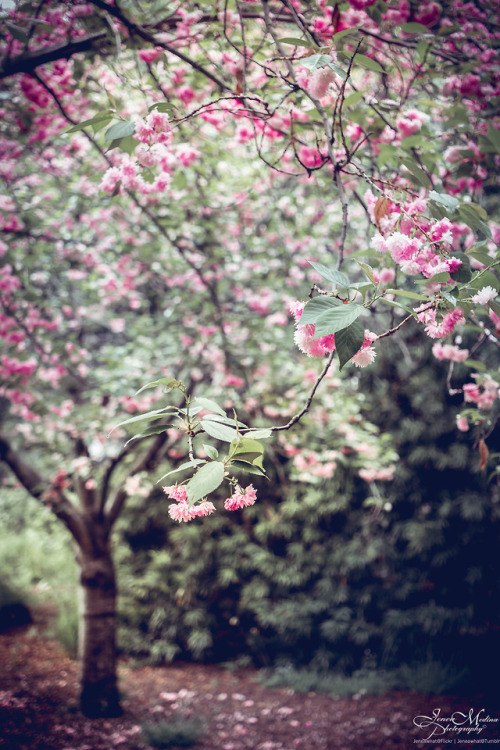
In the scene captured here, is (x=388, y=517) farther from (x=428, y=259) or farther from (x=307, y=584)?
(x=428, y=259)

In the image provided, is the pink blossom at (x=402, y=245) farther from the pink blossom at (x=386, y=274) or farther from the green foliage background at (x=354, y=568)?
the green foliage background at (x=354, y=568)

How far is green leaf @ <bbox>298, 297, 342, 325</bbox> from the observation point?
73 centimetres

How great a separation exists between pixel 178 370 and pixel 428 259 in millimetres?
2275

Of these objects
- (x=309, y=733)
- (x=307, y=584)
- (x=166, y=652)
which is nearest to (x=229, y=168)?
(x=307, y=584)

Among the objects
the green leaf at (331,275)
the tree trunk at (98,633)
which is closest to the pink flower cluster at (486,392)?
the green leaf at (331,275)

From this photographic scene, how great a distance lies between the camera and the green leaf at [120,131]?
3.31 feet

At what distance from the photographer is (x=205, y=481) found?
71 cm

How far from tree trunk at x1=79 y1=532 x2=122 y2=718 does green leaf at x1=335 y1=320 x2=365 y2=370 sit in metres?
2.67

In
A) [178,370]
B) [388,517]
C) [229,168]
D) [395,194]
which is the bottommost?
[388,517]

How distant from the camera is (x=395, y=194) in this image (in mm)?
1216

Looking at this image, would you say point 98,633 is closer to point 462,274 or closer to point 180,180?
point 180,180

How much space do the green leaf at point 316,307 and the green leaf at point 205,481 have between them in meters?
0.26

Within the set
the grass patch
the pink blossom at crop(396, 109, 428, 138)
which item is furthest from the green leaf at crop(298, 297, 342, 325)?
the grass patch

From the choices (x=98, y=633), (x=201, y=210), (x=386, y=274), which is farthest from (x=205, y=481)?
(x=98, y=633)
